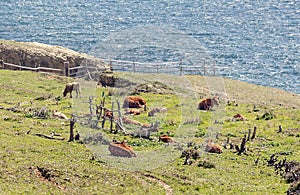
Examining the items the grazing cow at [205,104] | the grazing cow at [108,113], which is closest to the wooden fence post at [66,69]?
the grazing cow at [205,104]

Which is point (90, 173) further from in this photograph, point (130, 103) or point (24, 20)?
point (24, 20)

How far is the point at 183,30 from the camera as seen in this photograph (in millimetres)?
103688

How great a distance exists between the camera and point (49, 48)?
55594 mm

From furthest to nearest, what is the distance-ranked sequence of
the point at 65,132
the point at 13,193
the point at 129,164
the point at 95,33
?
the point at 95,33 < the point at 65,132 < the point at 129,164 < the point at 13,193

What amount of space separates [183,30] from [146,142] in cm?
7246

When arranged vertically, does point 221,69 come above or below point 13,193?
below

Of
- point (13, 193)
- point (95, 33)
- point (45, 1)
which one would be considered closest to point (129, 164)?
point (13, 193)

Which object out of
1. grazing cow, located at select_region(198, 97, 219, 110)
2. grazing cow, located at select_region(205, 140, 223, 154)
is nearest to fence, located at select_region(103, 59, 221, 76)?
grazing cow, located at select_region(198, 97, 219, 110)

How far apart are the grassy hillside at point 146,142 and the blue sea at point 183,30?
1121 centimetres

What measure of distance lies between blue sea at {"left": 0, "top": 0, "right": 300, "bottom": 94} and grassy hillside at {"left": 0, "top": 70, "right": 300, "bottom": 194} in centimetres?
1121

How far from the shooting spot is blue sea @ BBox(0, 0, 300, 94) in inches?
2886

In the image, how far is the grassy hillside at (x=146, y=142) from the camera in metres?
24.9

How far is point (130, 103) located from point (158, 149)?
10810 millimetres

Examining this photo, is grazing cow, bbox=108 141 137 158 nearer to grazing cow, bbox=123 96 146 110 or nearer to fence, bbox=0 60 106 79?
grazing cow, bbox=123 96 146 110
